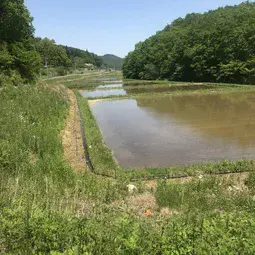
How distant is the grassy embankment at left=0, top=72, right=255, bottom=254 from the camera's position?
3109 millimetres

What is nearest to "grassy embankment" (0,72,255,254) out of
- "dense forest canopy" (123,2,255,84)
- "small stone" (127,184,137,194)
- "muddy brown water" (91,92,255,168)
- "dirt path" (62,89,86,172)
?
"small stone" (127,184,137,194)

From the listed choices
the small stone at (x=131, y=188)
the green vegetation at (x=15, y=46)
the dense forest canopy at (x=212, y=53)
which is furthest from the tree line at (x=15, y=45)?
the dense forest canopy at (x=212, y=53)

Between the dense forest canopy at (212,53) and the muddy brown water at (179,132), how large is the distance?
20194 mm

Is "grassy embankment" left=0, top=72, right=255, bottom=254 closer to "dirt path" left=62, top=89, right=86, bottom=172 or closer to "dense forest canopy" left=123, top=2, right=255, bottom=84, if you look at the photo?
"dirt path" left=62, top=89, right=86, bottom=172

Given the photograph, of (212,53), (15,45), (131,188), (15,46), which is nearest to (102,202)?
(131,188)

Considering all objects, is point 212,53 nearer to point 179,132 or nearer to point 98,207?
point 179,132

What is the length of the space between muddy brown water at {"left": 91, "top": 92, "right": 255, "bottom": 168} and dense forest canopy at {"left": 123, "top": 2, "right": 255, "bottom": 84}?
20194mm

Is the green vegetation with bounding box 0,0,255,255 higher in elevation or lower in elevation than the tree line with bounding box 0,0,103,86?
lower

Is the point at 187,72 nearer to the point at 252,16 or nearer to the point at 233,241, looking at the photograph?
the point at 252,16

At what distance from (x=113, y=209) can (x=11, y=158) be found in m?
3.46

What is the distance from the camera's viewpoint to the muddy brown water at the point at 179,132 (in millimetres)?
9969

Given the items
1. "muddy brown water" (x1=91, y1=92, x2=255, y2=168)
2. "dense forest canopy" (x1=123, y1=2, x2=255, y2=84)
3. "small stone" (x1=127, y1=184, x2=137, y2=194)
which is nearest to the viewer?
"small stone" (x1=127, y1=184, x2=137, y2=194)

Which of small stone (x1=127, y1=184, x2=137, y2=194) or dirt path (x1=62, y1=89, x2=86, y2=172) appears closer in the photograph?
small stone (x1=127, y1=184, x2=137, y2=194)

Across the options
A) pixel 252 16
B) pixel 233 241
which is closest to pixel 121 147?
pixel 233 241
